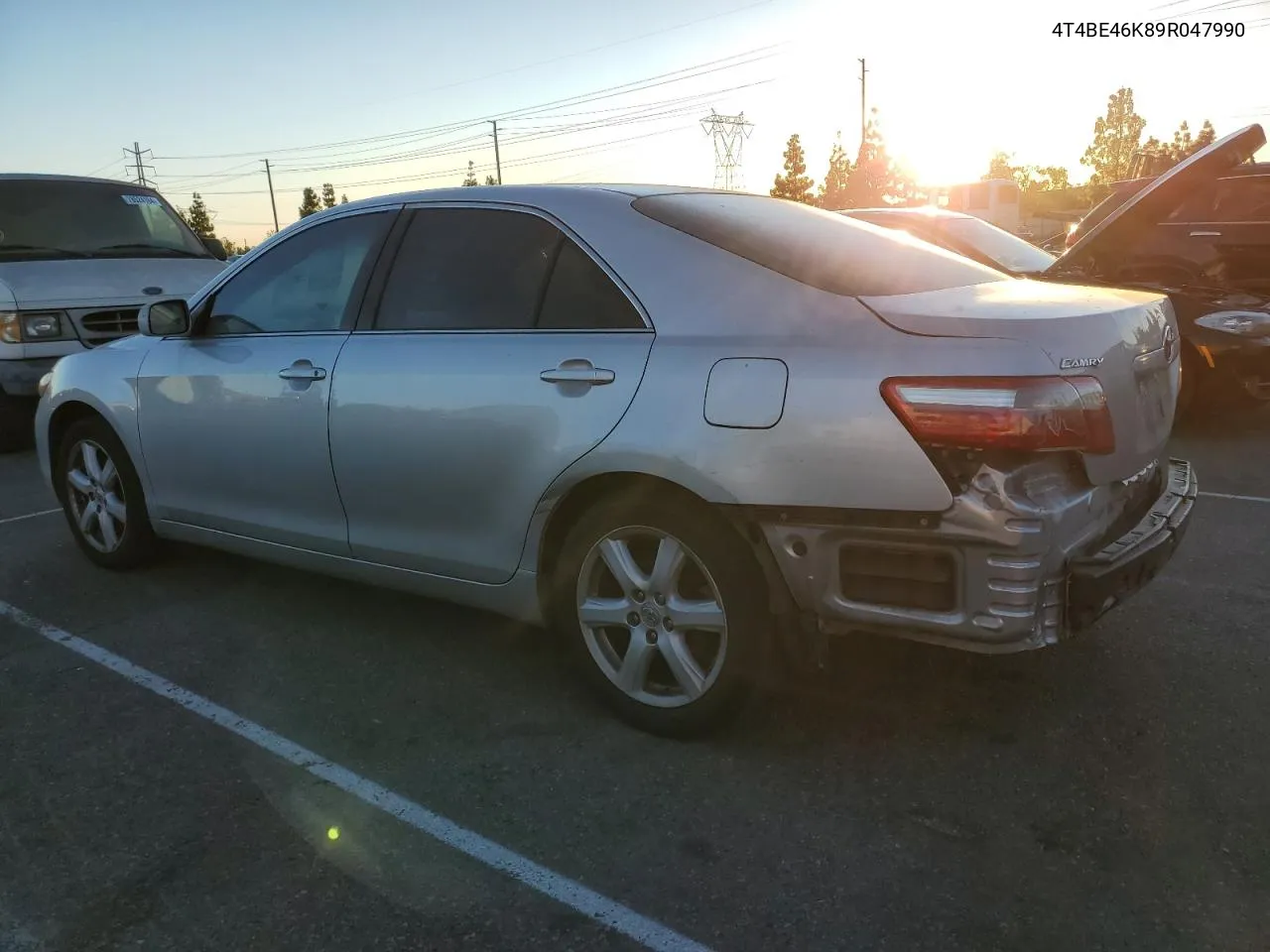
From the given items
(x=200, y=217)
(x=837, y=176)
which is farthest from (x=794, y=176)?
(x=200, y=217)

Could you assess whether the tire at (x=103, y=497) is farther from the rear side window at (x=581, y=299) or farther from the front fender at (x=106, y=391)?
the rear side window at (x=581, y=299)

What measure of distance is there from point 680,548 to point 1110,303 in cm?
142

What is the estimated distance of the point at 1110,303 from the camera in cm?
297

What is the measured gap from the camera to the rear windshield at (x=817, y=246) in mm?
2953

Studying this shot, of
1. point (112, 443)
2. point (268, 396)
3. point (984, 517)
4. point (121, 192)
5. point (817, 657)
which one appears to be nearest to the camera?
point (984, 517)

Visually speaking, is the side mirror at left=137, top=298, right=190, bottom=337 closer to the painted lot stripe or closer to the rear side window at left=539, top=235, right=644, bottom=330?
the painted lot stripe

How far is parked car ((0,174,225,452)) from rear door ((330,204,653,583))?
16.0ft

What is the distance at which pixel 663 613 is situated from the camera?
2982mm

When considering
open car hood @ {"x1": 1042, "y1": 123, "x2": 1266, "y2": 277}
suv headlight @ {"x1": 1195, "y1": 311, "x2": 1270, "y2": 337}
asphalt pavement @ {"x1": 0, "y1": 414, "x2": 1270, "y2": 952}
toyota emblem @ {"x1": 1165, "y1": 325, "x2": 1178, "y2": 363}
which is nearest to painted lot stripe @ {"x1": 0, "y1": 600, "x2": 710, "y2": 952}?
asphalt pavement @ {"x1": 0, "y1": 414, "x2": 1270, "y2": 952}

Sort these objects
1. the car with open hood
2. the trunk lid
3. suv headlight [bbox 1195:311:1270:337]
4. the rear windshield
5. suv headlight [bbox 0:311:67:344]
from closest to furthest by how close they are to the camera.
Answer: the trunk lid
the rear windshield
the car with open hood
suv headlight [bbox 1195:311:1270:337]
suv headlight [bbox 0:311:67:344]

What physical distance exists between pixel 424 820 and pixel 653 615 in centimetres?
84

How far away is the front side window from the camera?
3.79 m

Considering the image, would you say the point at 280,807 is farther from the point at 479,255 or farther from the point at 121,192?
the point at 121,192

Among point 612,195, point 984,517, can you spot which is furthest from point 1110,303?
point 612,195
